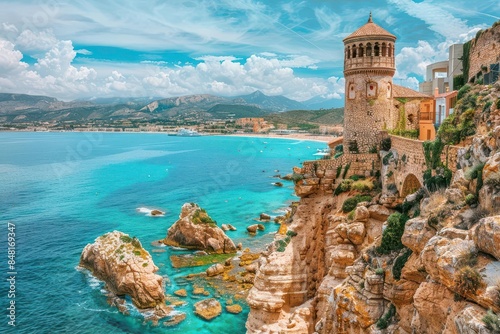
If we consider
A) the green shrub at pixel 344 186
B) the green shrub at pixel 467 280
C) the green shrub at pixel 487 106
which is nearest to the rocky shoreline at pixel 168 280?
the green shrub at pixel 344 186

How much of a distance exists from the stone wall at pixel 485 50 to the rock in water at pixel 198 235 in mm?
24588

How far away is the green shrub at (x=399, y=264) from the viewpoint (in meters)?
14.8

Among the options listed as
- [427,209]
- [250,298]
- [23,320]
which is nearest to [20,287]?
[23,320]

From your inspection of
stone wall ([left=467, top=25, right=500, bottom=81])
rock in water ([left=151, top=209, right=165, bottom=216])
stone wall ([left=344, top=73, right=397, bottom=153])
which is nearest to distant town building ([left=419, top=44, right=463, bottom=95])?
stone wall ([left=467, top=25, right=500, bottom=81])

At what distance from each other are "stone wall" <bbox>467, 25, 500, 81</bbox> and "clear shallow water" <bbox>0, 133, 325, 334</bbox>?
74.6 ft

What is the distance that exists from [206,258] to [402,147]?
68.4 feet

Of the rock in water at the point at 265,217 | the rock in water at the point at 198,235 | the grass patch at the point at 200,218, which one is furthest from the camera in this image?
the rock in water at the point at 265,217

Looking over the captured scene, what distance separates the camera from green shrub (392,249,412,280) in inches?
583

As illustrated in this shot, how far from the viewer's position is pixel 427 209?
14867 mm

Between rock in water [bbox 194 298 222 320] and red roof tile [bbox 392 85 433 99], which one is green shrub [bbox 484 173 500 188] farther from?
rock in water [bbox 194 298 222 320]

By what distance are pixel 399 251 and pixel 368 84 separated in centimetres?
1349

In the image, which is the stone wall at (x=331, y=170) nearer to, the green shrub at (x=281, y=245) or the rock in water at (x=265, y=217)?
the green shrub at (x=281, y=245)

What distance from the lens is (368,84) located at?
2656 centimetres

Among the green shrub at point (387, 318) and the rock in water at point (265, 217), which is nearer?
the green shrub at point (387, 318)
